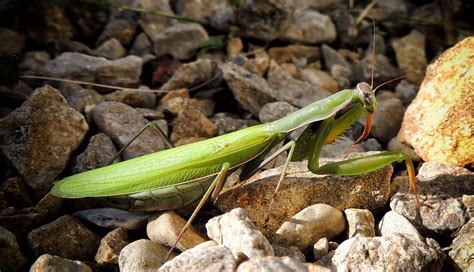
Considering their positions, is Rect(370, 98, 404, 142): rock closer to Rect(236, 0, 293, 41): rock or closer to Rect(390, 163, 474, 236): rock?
Rect(390, 163, 474, 236): rock

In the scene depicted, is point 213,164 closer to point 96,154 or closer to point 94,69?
A: point 96,154

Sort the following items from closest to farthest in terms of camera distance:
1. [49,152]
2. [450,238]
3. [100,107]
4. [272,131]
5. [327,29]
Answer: [450,238], [272,131], [49,152], [100,107], [327,29]

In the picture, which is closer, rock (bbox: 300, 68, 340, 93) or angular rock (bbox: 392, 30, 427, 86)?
rock (bbox: 300, 68, 340, 93)

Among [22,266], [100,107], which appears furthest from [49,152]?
[22,266]

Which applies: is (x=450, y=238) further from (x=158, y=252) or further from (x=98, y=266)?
(x=98, y=266)

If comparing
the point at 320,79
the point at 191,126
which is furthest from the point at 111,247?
the point at 320,79

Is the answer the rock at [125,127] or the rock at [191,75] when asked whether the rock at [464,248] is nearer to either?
the rock at [125,127]

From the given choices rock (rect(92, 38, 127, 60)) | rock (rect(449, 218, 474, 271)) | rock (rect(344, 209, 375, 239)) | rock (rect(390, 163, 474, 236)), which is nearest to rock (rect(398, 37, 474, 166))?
rock (rect(390, 163, 474, 236))
